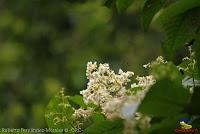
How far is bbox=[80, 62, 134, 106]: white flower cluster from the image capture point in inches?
41.0

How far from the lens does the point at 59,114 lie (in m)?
1.18

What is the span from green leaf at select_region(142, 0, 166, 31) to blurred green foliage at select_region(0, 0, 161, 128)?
6.52 metres

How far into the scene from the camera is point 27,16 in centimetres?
869

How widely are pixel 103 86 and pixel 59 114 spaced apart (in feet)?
0.47

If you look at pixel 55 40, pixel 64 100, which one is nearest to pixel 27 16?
pixel 55 40

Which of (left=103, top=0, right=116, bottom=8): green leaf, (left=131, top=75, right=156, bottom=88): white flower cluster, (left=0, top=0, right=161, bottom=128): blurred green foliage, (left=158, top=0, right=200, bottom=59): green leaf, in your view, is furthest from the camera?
(left=0, top=0, right=161, bottom=128): blurred green foliage

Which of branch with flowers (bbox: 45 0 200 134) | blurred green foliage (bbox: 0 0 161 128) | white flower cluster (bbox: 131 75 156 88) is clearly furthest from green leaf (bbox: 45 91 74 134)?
blurred green foliage (bbox: 0 0 161 128)

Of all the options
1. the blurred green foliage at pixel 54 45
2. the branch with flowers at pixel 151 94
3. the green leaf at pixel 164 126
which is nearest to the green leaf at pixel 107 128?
the branch with flowers at pixel 151 94

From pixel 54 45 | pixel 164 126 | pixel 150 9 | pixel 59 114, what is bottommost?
pixel 164 126

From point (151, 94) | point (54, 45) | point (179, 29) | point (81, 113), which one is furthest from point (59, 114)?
point (54, 45)

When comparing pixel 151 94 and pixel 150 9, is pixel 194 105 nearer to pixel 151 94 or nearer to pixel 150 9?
pixel 151 94

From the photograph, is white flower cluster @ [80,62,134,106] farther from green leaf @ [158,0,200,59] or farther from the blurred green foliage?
the blurred green foliage

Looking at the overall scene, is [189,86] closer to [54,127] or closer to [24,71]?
[54,127]

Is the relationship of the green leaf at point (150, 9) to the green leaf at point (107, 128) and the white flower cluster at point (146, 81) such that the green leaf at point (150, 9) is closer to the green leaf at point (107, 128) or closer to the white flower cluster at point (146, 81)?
the white flower cluster at point (146, 81)
